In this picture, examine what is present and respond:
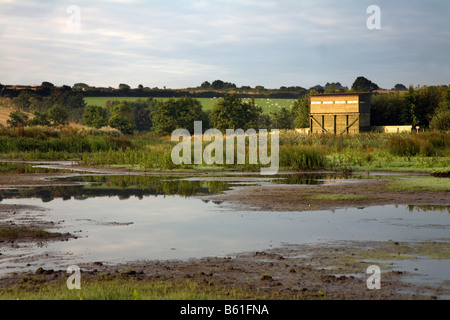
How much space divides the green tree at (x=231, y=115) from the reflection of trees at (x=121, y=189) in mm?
63497

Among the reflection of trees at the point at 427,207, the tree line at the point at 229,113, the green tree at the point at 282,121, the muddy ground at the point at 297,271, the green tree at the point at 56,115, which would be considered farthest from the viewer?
the green tree at the point at 282,121

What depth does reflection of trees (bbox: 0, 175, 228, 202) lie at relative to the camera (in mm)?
23234

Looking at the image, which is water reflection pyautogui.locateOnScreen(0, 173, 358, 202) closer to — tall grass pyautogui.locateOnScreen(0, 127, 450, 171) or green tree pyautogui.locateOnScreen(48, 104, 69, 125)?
→ tall grass pyautogui.locateOnScreen(0, 127, 450, 171)

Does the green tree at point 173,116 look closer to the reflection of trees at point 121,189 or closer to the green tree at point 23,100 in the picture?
the green tree at point 23,100

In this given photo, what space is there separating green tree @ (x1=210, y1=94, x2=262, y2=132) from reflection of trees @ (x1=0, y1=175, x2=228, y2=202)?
63497mm

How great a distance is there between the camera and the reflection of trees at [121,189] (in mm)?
23234

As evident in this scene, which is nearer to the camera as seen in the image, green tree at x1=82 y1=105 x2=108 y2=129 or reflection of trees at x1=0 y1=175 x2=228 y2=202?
reflection of trees at x1=0 y1=175 x2=228 y2=202

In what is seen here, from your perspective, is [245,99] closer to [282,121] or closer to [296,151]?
[282,121]

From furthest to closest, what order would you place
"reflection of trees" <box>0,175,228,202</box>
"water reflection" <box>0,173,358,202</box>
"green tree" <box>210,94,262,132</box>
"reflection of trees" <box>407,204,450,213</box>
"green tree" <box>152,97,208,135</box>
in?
1. "green tree" <box>152,97,208,135</box>
2. "green tree" <box>210,94,262,132</box>
3. "water reflection" <box>0,173,358,202</box>
4. "reflection of trees" <box>0,175,228,202</box>
5. "reflection of trees" <box>407,204,450,213</box>

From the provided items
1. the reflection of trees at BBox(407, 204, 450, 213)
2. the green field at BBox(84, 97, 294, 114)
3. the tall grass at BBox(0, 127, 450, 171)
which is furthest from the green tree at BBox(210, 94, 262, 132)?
the reflection of trees at BBox(407, 204, 450, 213)

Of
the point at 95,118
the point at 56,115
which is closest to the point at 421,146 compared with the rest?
the point at 95,118

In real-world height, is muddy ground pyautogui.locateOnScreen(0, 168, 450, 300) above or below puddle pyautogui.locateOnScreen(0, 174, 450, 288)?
above

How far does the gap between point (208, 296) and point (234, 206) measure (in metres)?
11.1

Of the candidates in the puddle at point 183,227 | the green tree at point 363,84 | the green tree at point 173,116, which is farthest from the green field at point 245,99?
the puddle at point 183,227
